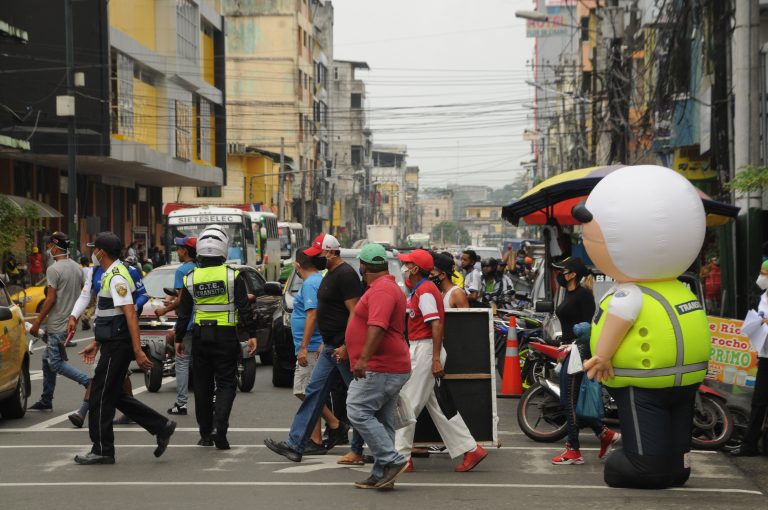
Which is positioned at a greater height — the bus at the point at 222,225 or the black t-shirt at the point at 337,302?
the bus at the point at 222,225

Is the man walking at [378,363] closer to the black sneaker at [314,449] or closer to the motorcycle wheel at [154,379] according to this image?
the black sneaker at [314,449]

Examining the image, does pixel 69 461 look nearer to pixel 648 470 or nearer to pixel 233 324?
pixel 233 324

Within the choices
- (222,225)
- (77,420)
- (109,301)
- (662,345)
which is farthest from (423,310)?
(222,225)

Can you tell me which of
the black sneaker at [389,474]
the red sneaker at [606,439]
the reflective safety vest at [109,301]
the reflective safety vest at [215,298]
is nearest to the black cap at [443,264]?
the reflective safety vest at [215,298]

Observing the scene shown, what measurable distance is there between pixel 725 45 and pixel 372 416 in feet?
54.2

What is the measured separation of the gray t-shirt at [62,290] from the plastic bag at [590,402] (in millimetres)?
5877

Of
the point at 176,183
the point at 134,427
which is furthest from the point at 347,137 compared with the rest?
the point at 134,427

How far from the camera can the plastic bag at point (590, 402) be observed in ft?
34.8

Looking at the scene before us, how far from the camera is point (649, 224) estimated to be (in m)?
8.14

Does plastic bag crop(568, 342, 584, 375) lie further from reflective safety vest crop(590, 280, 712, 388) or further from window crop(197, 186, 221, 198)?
window crop(197, 186, 221, 198)

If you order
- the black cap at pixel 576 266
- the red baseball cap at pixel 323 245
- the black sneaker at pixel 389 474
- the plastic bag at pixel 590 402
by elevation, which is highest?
the red baseball cap at pixel 323 245

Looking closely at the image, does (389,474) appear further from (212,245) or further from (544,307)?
(544,307)

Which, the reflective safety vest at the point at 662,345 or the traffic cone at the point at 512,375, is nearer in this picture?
the reflective safety vest at the point at 662,345

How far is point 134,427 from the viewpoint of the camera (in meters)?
12.7
